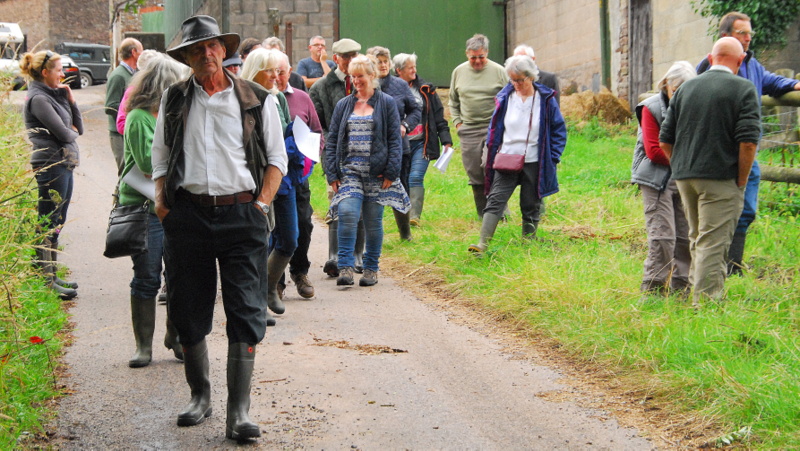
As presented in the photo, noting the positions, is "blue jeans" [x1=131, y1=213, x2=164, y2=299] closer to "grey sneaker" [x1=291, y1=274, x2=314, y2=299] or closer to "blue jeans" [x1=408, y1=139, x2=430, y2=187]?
"grey sneaker" [x1=291, y1=274, x2=314, y2=299]

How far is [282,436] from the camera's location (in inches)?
174

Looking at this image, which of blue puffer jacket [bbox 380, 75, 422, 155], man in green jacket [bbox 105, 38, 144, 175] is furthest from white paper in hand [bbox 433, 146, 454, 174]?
man in green jacket [bbox 105, 38, 144, 175]

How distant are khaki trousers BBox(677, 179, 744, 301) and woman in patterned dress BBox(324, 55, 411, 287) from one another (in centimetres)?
269

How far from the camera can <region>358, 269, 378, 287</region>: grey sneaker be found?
320 inches

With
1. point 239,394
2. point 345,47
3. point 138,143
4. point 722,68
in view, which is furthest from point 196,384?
point 345,47

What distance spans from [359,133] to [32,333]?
3360 mm

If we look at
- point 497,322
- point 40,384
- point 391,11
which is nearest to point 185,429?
point 40,384

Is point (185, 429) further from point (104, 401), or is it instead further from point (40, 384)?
point (40, 384)

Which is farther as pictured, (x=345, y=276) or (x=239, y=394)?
(x=345, y=276)

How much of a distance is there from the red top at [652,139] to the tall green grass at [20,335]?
4.16 m

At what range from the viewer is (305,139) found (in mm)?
6852

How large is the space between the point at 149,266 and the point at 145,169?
630 mm

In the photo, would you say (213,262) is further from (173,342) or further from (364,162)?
(364,162)

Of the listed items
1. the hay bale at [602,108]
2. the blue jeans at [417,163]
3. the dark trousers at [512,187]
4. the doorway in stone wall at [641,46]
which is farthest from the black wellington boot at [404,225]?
the doorway in stone wall at [641,46]
